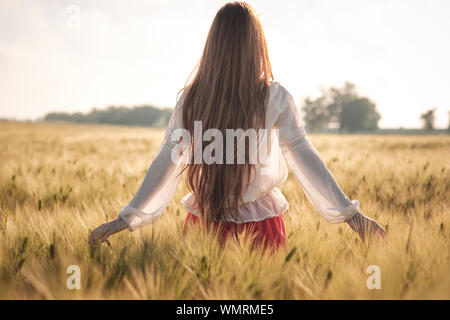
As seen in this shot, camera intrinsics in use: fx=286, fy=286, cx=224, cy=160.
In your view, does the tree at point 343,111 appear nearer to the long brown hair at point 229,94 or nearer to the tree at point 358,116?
the tree at point 358,116

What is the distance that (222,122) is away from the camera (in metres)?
1.15

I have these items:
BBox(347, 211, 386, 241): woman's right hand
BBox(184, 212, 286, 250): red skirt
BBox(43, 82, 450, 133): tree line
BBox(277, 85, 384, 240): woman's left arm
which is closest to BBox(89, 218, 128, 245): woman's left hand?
BBox(184, 212, 286, 250): red skirt

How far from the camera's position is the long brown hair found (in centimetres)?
113

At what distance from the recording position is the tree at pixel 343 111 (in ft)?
146

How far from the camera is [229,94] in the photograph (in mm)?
1153

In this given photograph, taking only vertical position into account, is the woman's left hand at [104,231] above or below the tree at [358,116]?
below

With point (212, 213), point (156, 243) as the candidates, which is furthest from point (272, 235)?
point (156, 243)

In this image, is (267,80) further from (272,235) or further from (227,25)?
(272,235)

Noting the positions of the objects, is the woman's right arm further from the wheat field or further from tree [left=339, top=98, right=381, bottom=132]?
tree [left=339, top=98, right=381, bottom=132]

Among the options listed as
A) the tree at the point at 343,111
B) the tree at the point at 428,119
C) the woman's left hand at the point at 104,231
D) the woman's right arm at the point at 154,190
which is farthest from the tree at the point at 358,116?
the woman's left hand at the point at 104,231

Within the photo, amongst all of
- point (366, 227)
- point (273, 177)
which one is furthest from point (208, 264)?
point (366, 227)

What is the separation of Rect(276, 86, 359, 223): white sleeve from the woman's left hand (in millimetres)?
699

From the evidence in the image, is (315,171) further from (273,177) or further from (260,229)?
(260,229)

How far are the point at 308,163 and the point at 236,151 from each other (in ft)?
0.93
